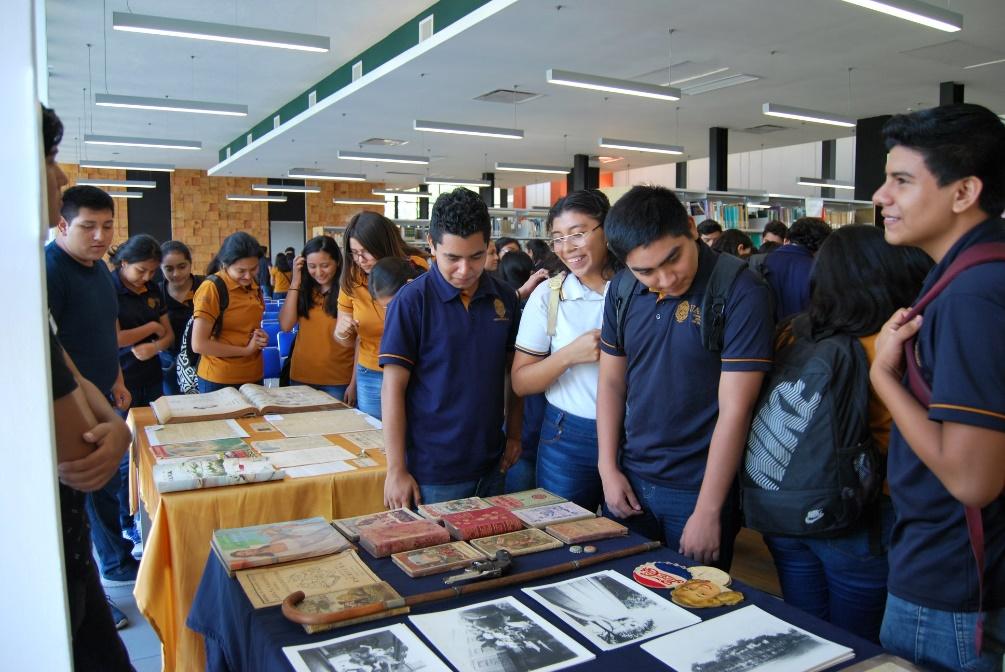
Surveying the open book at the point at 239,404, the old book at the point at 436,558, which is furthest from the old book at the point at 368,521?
the open book at the point at 239,404

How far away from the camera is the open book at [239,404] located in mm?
Result: 2840

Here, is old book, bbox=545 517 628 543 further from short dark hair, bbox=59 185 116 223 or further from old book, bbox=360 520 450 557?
short dark hair, bbox=59 185 116 223

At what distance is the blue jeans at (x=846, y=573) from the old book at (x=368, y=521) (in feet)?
2.69

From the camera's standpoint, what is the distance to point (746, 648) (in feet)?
3.67

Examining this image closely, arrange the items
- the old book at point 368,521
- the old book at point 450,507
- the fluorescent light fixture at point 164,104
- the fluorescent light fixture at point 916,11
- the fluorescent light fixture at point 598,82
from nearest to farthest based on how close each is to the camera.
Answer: the old book at point 368,521
the old book at point 450,507
the fluorescent light fixture at point 916,11
the fluorescent light fixture at point 598,82
the fluorescent light fixture at point 164,104

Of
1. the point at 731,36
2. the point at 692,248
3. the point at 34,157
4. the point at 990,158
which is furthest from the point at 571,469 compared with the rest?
the point at 731,36

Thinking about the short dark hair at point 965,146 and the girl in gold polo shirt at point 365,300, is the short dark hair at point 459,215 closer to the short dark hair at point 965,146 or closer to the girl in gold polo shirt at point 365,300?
the short dark hair at point 965,146

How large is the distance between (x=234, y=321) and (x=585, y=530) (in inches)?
98.1

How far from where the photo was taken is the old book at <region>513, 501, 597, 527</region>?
1646mm

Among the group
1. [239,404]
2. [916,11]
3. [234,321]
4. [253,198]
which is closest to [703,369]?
[239,404]

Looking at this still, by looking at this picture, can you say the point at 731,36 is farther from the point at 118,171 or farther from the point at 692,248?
the point at 118,171

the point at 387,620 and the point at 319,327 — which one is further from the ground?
the point at 319,327

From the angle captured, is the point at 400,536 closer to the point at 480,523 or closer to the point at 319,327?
the point at 480,523

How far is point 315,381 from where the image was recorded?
354 cm
